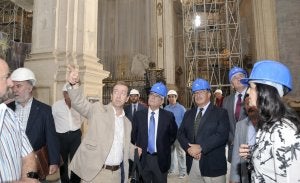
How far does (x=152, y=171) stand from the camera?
3.66 meters

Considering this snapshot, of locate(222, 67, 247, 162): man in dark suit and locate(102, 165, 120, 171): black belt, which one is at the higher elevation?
locate(222, 67, 247, 162): man in dark suit

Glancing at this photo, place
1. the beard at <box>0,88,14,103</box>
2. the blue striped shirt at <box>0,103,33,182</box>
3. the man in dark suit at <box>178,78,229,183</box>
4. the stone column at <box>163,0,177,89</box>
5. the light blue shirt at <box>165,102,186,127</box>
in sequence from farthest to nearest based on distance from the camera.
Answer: the stone column at <box>163,0,177,89</box>, the light blue shirt at <box>165,102,186,127</box>, the man in dark suit at <box>178,78,229,183</box>, the beard at <box>0,88,14,103</box>, the blue striped shirt at <box>0,103,33,182</box>

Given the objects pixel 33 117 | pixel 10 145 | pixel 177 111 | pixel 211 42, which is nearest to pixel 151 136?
pixel 33 117

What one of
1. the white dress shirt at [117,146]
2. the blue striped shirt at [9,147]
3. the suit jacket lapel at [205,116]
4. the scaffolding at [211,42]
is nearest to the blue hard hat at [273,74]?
the blue striped shirt at [9,147]

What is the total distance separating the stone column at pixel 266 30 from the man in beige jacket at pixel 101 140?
36.8 ft

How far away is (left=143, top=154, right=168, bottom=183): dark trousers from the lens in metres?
3.65

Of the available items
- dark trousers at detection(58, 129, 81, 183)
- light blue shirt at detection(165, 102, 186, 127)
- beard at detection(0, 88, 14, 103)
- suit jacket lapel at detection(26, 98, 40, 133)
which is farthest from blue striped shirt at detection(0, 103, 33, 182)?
light blue shirt at detection(165, 102, 186, 127)

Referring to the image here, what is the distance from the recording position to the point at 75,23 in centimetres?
621

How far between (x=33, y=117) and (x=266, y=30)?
1227 centimetres

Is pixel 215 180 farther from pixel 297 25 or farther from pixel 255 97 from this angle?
pixel 297 25

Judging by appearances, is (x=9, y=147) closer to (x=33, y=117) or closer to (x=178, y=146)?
(x=33, y=117)

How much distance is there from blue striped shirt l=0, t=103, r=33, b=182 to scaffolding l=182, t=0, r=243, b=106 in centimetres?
1269

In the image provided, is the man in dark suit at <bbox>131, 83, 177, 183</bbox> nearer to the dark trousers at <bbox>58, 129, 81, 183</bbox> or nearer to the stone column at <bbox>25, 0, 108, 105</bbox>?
the dark trousers at <bbox>58, 129, 81, 183</bbox>

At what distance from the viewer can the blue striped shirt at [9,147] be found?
65.9 inches
